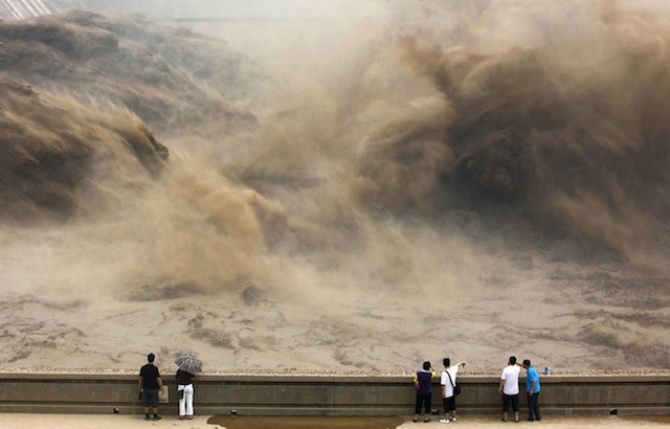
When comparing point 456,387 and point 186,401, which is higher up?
point 456,387

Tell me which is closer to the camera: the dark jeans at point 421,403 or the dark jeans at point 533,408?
the dark jeans at point 421,403

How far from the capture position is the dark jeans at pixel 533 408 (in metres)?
9.41

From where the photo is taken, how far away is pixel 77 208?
1633cm

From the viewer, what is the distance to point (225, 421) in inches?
365

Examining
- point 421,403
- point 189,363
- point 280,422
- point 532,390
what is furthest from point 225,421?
point 532,390

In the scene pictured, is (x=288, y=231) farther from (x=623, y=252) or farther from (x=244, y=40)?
(x=623, y=252)

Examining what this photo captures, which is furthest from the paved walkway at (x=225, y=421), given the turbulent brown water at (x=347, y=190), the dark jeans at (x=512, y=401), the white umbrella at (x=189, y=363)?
the turbulent brown water at (x=347, y=190)

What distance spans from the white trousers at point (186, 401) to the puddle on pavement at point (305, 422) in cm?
32

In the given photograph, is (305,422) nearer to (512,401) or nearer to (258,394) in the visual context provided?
(258,394)

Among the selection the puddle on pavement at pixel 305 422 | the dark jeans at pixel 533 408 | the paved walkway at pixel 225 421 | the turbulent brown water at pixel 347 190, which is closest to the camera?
the paved walkway at pixel 225 421

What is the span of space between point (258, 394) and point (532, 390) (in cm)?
378

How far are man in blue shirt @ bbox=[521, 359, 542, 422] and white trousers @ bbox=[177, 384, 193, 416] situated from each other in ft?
15.0

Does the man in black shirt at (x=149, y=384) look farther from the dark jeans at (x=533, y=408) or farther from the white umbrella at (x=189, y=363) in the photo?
the dark jeans at (x=533, y=408)

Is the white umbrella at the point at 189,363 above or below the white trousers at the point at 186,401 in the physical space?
above
